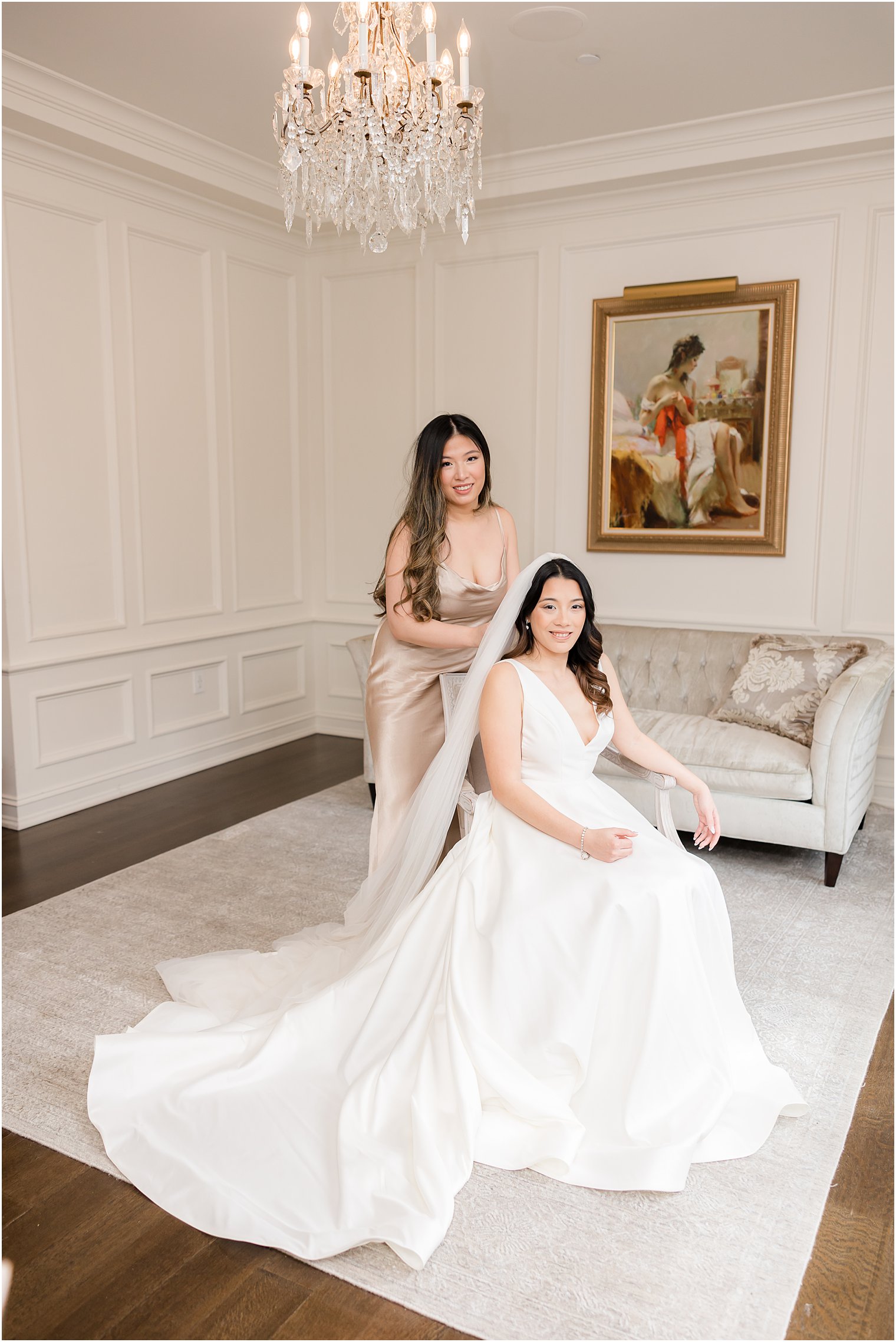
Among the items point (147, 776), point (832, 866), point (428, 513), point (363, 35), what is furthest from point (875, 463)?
point (147, 776)

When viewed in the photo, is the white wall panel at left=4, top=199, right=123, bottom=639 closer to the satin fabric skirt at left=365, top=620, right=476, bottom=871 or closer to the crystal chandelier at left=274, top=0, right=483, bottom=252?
the crystal chandelier at left=274, top=0, right=483, bottom=252

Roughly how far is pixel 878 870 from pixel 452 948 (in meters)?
2.58

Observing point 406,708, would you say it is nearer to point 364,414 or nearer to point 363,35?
point 363,35

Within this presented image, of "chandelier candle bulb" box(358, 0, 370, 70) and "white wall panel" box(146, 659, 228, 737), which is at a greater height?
"chandelier candle bulb" box(358, 0, 370, 70)

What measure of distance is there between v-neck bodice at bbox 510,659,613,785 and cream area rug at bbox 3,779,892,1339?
Result: 0.97m

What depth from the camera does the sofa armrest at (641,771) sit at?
2.73m

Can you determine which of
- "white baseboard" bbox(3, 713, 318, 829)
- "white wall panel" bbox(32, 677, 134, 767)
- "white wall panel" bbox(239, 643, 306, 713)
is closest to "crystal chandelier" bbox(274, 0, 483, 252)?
"white wall panel" bbox(32, 677, 134, 767)

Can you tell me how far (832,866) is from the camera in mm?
3969

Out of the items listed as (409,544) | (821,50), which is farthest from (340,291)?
(409,544)

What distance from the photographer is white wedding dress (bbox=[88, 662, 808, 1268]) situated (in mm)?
2109

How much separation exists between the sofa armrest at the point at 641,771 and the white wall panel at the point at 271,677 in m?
3.79

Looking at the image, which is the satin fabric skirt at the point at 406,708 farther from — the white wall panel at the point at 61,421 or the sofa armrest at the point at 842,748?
the white wall panel at the point at 61,421

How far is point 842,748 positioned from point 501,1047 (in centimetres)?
225

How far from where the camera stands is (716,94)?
4430mm
